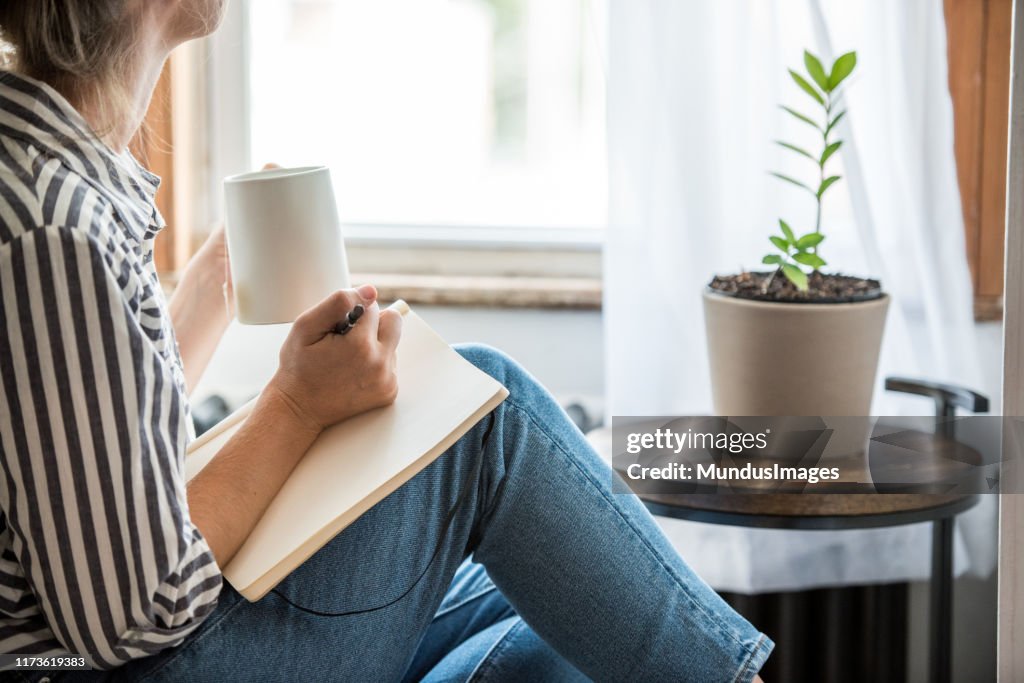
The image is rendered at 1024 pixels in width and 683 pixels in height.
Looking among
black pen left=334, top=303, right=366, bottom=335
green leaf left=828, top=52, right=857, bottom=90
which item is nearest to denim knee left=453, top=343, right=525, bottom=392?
black pen left=334, top=303, right=366, bottom=335

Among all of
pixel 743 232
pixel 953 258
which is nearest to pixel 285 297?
pixel 743 232

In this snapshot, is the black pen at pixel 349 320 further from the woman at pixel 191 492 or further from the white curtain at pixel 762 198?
the white curtain at pixel 762 198

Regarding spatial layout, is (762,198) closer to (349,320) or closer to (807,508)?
(807,508)

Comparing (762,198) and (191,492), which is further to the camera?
(762,198)

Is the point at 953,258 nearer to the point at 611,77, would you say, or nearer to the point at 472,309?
the point at 611,77

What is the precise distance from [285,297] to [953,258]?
37.0 inches

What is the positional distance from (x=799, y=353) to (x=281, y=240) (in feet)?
1.70

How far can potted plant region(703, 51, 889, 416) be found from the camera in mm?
999

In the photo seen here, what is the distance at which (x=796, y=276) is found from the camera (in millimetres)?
1013

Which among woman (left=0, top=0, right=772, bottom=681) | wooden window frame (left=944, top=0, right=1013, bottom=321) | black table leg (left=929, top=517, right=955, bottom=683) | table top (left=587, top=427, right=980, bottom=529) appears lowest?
black table leg (left=929, top=517, right=955, bottom=683)

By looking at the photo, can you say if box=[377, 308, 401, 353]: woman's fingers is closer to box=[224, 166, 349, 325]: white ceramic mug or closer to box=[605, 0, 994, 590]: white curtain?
box=[224, 166, 349, 325]: white ceramic mug

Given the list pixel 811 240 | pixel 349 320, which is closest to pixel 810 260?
pixel 811 240

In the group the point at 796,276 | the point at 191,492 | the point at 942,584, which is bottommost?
the point at 942,584

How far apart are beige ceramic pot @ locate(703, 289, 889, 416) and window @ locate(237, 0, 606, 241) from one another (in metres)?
0.76
